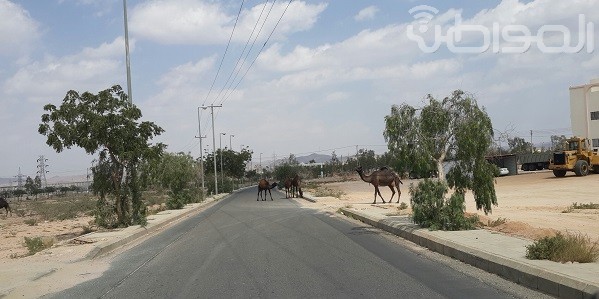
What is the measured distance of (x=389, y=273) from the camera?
1146cm

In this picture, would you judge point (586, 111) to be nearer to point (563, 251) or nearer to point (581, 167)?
point (581, 167)

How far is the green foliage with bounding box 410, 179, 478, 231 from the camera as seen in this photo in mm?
16953

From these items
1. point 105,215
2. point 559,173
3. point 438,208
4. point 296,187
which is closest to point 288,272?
point 438,208

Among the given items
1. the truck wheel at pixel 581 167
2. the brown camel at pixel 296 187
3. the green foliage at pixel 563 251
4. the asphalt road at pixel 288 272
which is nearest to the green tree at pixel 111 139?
the asphalt road at pixel 288 272

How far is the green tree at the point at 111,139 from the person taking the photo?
77.4 ft

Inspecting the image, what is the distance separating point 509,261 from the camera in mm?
10828

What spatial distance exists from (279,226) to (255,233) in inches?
101

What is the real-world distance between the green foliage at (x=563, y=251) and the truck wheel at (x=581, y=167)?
137 feet

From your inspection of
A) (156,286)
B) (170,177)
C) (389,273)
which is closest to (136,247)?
(156,286)

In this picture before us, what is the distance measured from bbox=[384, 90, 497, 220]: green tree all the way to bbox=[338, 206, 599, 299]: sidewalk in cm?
177

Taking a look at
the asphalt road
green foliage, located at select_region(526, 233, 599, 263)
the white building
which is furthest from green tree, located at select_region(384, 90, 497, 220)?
the white building

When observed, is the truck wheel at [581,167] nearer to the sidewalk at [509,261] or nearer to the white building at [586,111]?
the white building at [586,111]

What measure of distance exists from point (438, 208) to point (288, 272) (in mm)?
6959

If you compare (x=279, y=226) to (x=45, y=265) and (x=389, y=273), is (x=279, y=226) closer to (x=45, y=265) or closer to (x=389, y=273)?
(x=45, y=265)
